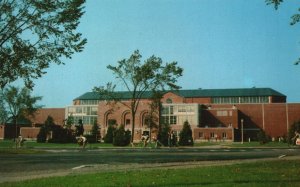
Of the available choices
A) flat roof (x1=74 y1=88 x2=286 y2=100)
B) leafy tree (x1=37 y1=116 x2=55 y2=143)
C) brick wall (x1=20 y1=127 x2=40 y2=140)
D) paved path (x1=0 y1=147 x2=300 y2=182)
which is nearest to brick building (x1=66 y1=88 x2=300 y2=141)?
flat roof (x1=74 y1=88 x2=286 y2=100)

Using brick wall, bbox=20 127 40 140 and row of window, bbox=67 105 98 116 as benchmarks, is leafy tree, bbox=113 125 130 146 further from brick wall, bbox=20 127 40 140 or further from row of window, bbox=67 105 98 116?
brick wall, bbox=20 127 40 140

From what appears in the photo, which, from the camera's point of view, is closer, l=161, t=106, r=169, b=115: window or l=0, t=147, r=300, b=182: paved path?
l=0, t=147, r=300, b=182: paved path

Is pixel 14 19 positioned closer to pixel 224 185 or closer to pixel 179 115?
pixel 224 185

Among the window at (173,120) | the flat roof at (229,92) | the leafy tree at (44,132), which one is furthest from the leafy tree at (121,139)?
the flat roof at (229,92)

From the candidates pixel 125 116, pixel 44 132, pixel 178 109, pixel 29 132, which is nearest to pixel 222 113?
pixel 178 109

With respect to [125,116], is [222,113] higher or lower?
higher

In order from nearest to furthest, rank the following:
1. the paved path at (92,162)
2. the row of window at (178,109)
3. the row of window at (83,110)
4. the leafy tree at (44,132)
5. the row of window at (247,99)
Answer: the paved path at (92,162) → the leafy tree at (44,132) → the row of window at (178,109) → the row of window at (83,110) → the row of window at (247,99)

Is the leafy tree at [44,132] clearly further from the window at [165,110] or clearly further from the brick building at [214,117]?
the window at [165,110]

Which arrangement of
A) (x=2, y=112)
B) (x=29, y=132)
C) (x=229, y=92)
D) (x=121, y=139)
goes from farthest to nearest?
(x=229, y=92) < (x=29, y=132) < (x=2, y=112) < (x=121, y=139)

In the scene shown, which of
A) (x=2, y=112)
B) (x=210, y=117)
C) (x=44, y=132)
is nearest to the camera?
(x=44, y=132)

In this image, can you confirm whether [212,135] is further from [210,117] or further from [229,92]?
[229,92]

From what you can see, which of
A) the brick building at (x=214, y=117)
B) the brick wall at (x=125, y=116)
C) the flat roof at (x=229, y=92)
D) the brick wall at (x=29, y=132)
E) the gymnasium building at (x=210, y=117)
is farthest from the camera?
the flat roof at (x=229, y=92)

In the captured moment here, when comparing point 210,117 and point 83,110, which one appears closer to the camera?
point 210,117

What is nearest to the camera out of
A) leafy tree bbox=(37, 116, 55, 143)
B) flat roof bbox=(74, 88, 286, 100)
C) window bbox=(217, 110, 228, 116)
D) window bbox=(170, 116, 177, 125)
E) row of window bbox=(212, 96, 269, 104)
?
leafy tree bbox=(37, 116, 55, 143)
